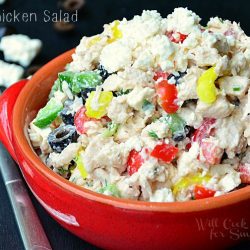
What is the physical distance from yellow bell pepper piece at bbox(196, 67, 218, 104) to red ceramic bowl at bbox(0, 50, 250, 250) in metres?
Result: 0.17

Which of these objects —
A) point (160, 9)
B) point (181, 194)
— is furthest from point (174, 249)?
point (160, 9)

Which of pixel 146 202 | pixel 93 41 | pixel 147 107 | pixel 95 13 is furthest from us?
pixel 95 13

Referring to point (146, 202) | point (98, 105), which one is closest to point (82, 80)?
point (98, 105)

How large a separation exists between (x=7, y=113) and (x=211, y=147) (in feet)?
1.56

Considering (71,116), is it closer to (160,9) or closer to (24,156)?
(24,156)

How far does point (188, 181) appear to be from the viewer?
1.11m

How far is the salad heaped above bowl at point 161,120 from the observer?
1.11m

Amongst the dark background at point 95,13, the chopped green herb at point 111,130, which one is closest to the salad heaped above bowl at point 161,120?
the chopped green herb at point 111,130

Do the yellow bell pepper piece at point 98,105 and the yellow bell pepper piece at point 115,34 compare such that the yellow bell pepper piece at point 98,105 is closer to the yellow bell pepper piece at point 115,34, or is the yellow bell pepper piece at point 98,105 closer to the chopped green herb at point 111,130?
the chopped green herb at point 111,130

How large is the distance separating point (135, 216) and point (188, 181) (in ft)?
0.40

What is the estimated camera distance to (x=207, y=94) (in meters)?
1.11

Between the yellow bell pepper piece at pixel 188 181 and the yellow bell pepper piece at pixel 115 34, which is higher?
the yellow bell pepper piece at pixel 115 34

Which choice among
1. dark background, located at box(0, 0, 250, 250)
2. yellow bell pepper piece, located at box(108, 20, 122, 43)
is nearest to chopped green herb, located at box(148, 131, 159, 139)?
yellow bell pepper piece, located at box(108, 20, 122, 43)

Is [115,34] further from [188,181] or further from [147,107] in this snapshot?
[188,181]
